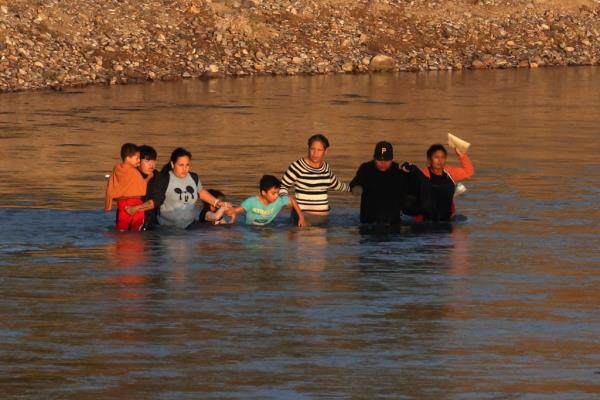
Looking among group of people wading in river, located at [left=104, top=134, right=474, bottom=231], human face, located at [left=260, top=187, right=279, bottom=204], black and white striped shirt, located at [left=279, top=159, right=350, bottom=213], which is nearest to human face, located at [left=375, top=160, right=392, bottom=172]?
group of people wading in river, located at [left=104, top=134, right=474, bottom=231]

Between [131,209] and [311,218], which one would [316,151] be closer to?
[311,218]

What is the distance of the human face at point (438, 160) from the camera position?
65.0 feet

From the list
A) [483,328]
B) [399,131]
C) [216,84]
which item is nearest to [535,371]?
[483,328]

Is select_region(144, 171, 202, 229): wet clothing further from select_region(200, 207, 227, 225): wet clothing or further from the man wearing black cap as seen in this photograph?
the man wearing black cap

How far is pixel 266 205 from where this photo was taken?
64.7 ft

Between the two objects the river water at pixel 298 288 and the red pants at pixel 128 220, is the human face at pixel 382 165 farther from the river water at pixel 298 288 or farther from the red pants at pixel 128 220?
the red pants at pixel 128 220

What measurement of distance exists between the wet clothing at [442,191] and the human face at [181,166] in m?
3.07

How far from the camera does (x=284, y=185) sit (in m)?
19.7

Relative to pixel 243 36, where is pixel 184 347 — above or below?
below

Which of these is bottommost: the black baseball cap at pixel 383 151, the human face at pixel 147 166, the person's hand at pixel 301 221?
the person's hand at pixel 301 221

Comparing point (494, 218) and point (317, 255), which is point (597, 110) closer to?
point (494, 218)

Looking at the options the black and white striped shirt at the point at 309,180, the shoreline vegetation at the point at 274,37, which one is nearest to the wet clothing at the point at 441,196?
the black and white striped shirt at the point at 309,180

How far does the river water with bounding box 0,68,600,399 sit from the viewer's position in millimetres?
11422

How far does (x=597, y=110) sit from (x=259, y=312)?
28.5 m
